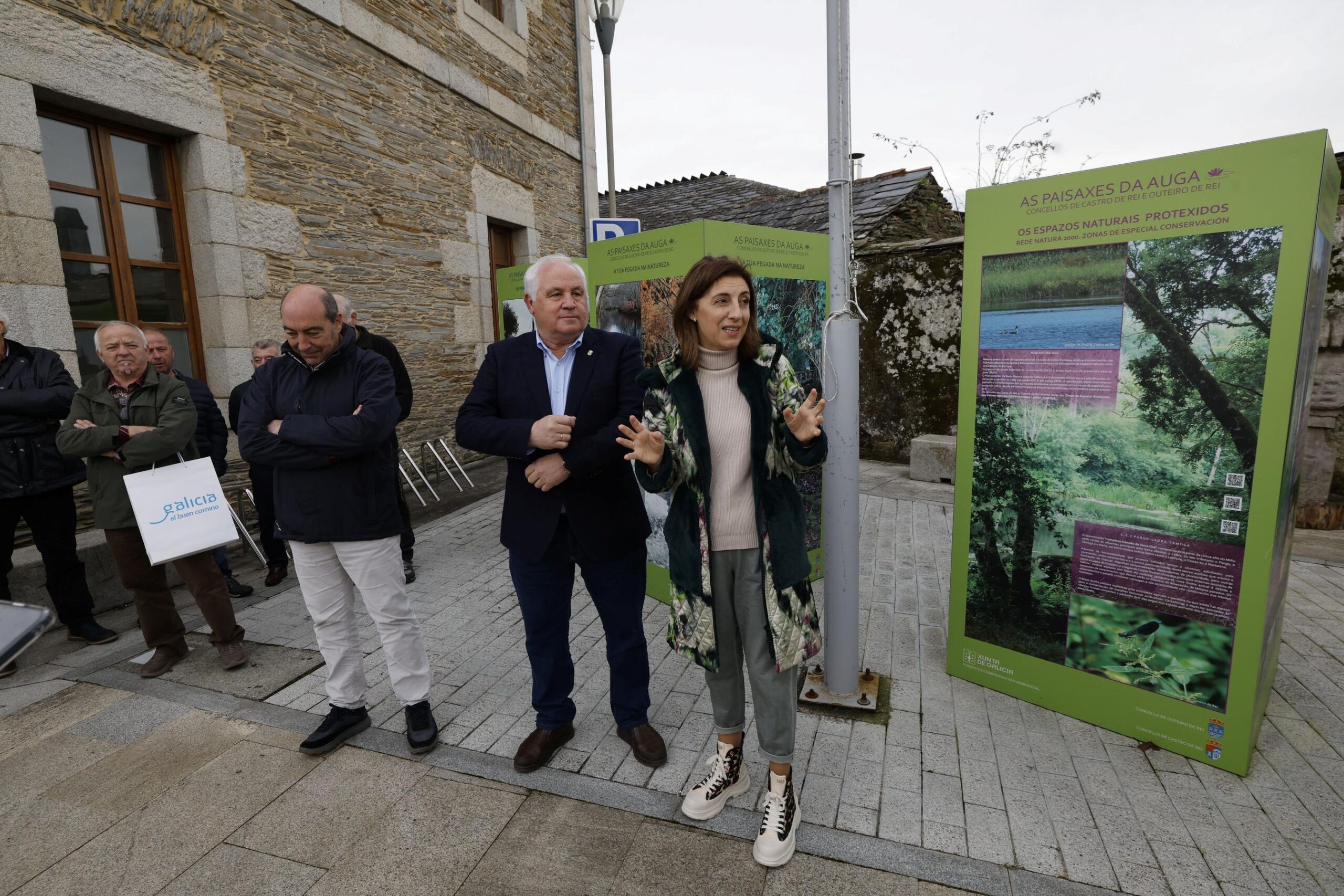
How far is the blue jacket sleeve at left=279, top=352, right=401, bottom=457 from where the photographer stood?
8.68 feet

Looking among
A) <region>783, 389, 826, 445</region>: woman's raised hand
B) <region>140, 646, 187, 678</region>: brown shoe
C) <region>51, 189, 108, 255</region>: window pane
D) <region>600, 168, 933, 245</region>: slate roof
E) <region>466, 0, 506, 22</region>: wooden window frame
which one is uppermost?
<region>466, 0, 506, 22</region>: wooden window frame

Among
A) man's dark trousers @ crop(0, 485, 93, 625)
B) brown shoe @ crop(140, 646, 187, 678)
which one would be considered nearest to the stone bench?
brown shoe @ crop(140, 646, 187, 678)

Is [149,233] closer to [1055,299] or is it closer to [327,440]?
[327,440]

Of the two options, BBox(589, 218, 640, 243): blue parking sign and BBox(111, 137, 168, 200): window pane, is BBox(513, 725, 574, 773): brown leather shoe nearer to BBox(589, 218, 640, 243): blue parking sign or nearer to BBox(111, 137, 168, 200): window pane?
BBox(589, 218, 640, 243): blue parking sign

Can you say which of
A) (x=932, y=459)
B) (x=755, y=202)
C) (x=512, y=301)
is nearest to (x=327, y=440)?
(x=512, y=301)

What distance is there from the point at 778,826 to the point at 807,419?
1401 mm

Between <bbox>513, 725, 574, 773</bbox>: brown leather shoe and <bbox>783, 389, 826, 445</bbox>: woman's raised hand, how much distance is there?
1.73 m

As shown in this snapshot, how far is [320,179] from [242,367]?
6.84 feet

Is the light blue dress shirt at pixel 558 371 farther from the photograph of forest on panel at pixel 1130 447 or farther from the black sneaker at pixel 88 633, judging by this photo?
the black sneaker at pixel 88 633

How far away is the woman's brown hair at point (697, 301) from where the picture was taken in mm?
2143

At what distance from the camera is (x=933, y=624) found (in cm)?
414

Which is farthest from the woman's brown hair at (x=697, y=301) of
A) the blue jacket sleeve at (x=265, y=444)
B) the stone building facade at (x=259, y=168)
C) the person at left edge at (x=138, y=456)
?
the stone building facade at (x=259, y=168)

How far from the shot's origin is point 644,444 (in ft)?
7.05

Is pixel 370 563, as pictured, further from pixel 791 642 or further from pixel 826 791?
pixel 826 791
